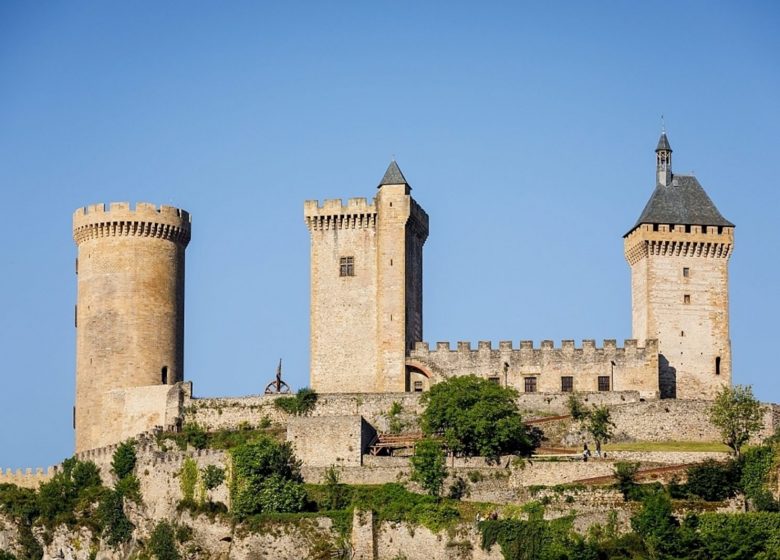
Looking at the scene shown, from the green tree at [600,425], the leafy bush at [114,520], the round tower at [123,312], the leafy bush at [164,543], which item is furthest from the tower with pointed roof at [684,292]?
the leafy bush at [114,520]

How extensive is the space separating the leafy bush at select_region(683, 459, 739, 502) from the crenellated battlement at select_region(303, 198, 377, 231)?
1980 cm

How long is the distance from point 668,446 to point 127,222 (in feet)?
79.7

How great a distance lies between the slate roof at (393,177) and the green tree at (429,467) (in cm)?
1485

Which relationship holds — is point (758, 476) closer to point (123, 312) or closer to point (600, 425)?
point (600, 425)

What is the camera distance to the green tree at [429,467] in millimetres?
77812

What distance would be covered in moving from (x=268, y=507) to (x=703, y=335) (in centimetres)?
2148

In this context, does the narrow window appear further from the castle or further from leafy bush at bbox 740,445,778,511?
leafy bush at bbox 740,445,778,511

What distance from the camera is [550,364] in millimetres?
88625

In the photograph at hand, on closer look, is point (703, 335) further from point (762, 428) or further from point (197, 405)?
point (197, 405)

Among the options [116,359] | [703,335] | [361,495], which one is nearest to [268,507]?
[361,495]

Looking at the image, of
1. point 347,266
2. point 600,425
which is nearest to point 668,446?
point 600,425

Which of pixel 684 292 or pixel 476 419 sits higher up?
pixel 684 292

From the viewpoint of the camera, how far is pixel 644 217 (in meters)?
91.3

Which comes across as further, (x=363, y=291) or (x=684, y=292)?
(x=684, y=292)
